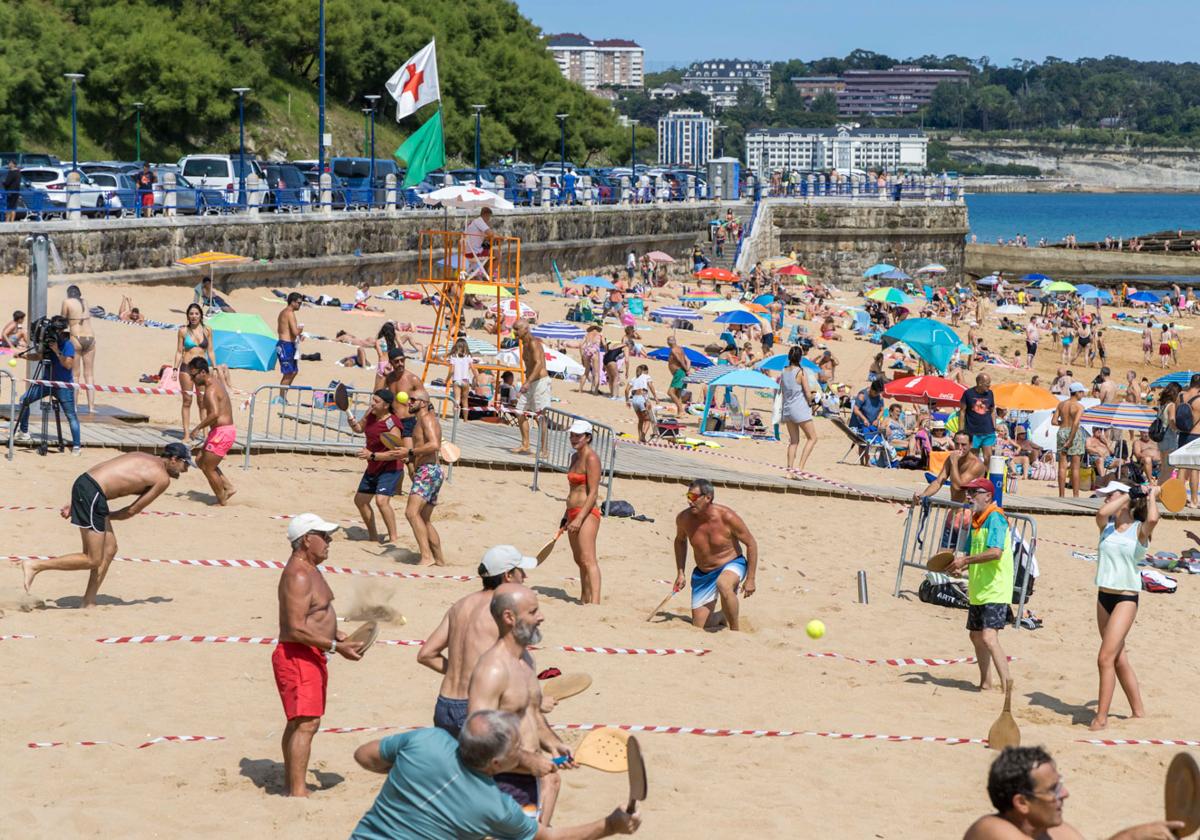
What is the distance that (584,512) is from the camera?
1086 cm

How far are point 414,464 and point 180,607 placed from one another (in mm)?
2376

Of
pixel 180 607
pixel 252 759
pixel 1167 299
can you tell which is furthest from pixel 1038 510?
pixel 1167 299

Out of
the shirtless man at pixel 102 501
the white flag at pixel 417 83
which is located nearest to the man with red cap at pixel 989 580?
the shirtless man at pixel 102 501

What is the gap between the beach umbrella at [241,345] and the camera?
666 inches

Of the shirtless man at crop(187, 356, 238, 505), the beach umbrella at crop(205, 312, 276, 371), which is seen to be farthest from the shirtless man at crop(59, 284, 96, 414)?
the shirtless man at crop(187, 356, 238, 505)

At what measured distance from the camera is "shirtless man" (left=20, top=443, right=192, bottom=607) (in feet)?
31.7

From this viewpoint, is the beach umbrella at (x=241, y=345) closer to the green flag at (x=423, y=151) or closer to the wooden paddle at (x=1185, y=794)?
the green flag at (x=423, y=151)

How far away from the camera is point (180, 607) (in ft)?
33.2

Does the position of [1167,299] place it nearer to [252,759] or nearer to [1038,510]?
[1038,510]

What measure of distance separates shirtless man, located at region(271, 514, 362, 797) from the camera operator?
24.8 ft

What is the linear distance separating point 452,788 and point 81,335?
12704 mm

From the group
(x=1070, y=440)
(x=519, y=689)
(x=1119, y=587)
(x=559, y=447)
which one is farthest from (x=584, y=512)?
(x=1070, y=440)

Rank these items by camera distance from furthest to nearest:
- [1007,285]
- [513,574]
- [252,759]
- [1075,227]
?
[1075,227]
[1007,285]
[252,759]
[513,574]

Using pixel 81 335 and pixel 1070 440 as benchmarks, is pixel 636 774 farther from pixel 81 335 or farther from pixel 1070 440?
pixel 1070 440
